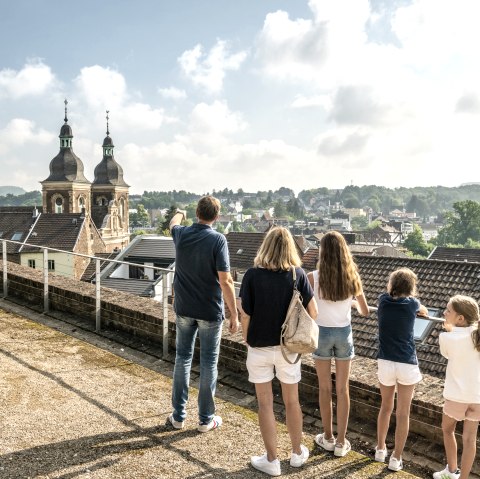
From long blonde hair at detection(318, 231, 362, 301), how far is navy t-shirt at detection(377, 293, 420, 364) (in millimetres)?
284

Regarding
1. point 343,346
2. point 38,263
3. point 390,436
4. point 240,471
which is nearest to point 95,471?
point 240,471

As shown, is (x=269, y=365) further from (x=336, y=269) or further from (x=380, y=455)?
(x=380, y=455)

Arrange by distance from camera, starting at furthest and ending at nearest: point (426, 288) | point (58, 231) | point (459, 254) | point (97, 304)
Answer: point (58, 231)
point (459, 254)
point (426, 288)
point (97, 304)

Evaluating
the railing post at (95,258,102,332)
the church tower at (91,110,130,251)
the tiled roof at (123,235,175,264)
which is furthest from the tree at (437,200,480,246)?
the railing post at (95,258,102,332)

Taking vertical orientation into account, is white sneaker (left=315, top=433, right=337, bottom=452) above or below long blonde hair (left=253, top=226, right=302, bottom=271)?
below

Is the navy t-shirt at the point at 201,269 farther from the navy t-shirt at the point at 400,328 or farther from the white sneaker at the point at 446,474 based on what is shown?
the white sneaker at the point at 446,474

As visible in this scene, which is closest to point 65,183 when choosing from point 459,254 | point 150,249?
point 150,249

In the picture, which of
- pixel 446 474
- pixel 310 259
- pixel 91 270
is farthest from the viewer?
pixel 310 259

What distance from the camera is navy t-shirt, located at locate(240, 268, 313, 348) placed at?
10.4 ft

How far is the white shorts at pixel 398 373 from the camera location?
11.1 feet

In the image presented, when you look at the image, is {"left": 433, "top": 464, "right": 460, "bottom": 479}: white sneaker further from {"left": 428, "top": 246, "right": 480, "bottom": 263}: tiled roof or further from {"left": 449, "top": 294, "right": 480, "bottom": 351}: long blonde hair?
{"left": 428, "top": 246, "right": 480, "bottom": 263}: tiled roof

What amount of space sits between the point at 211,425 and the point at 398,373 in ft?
4.75

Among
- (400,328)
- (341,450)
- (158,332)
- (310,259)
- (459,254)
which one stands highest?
(400,328)

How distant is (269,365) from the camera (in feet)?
10.8
